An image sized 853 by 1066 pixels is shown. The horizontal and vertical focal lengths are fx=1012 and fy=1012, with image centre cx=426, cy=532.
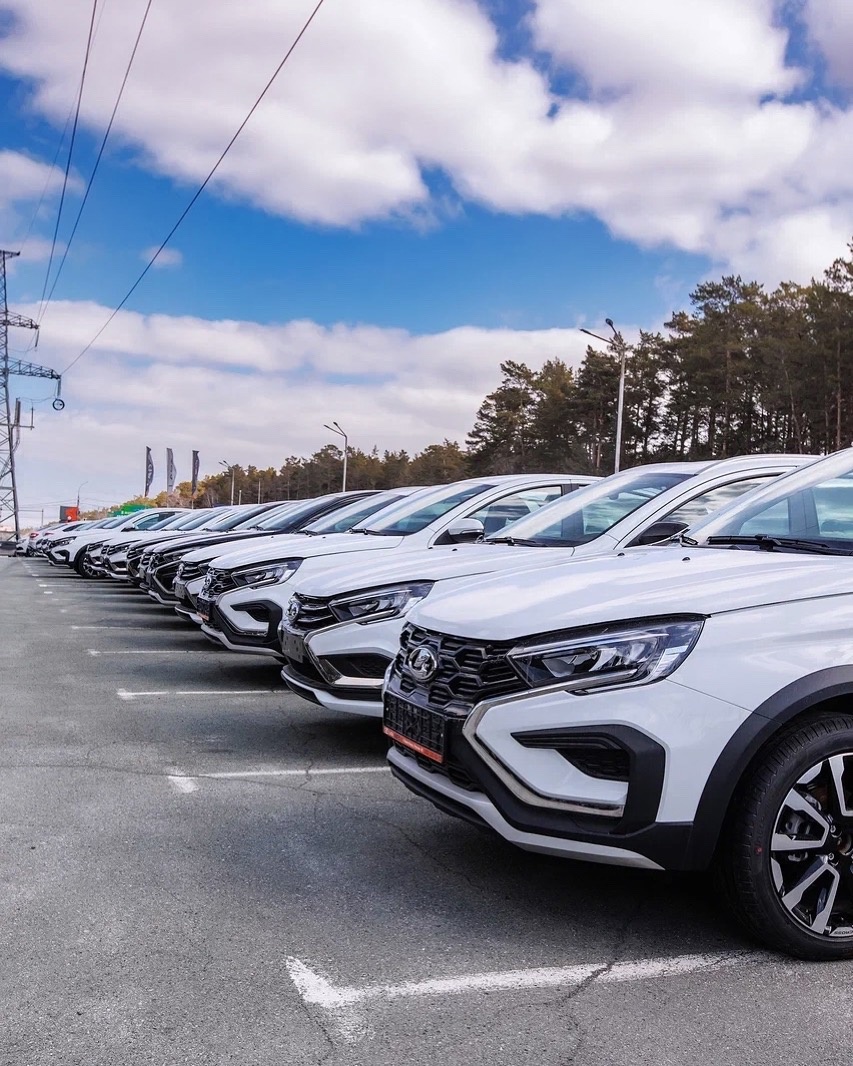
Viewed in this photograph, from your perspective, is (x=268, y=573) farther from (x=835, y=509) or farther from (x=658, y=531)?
(x=835, y=509)

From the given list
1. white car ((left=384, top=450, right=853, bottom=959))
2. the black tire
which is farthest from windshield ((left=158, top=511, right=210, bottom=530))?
the black tire

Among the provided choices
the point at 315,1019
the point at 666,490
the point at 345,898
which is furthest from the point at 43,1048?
the point at 666,490

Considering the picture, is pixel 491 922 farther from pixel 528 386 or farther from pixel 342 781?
pixel 528 386

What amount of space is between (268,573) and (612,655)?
205 inches

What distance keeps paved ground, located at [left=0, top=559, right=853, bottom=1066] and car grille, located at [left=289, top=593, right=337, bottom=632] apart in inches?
31.7

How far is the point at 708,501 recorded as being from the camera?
5.92m

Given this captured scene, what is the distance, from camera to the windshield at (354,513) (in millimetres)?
10508

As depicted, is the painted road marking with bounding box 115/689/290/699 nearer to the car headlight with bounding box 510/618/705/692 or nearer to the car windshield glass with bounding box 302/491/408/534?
the car windshield glass with bounding box 302/491/408/534

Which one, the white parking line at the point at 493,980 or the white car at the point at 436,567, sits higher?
the white car at the point at 436,567

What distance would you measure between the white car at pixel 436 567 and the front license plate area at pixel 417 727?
5.31 ft

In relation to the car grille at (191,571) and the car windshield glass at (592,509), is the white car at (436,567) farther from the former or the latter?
the car grille at (191,571)

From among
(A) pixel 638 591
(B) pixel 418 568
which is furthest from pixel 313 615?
(A) pixel 638 591

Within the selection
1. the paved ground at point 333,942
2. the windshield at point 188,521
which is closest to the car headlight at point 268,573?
the paved ground at point 333,942

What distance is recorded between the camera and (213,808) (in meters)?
4.68
